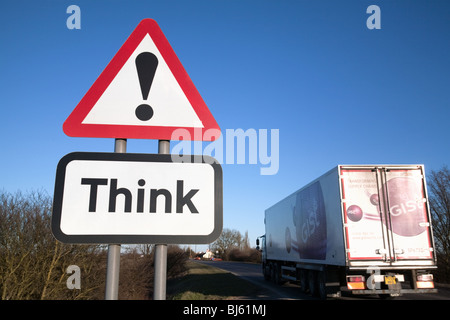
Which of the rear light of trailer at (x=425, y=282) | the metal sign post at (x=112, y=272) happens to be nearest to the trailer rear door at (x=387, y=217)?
the rear light of trailer at (x=425, y=282)

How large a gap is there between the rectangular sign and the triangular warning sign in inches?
8.1

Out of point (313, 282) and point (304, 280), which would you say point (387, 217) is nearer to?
point (313, 282)

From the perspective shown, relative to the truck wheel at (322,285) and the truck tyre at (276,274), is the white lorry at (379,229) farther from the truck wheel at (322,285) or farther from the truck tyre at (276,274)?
the truck tyre at (276,274)

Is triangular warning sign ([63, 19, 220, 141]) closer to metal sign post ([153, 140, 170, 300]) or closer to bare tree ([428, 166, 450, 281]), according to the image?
metal sign post ([153, 140, 170, 300])

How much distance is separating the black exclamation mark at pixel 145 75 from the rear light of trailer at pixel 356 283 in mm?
9974

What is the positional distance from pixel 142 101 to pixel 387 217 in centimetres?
996

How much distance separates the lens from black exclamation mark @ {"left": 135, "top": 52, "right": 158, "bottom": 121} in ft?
5.92

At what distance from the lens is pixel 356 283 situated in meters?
9.98

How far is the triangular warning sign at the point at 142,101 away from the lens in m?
1.79

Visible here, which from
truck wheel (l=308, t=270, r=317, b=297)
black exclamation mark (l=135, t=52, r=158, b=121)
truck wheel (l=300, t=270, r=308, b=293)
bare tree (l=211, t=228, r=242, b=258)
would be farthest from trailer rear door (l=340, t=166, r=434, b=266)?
bare tree (l=211, t=228, r=242, b=258)
